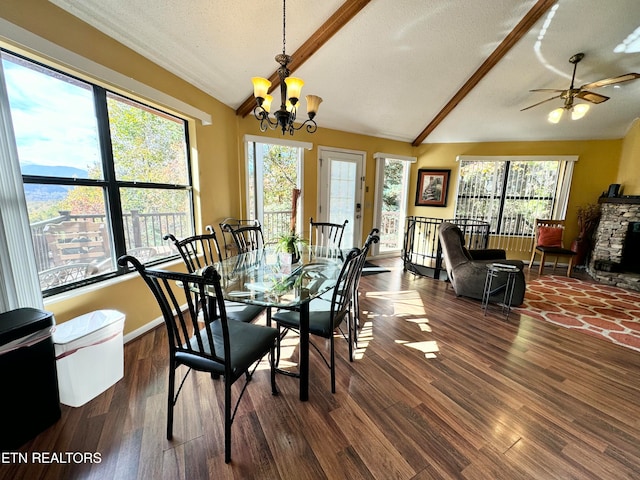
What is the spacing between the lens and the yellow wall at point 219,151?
1.74 meters

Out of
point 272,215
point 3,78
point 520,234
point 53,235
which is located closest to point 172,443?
point 53,235

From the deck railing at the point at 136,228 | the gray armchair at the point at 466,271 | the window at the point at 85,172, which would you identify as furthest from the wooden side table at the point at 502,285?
the window at the point at 85,172

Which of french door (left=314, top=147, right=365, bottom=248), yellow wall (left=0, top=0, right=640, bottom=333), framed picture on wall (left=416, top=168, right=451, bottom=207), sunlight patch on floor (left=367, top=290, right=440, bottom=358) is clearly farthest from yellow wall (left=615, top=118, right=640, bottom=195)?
french door (left=314, top=147, right=365, bottom=248)

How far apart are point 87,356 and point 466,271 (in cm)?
365

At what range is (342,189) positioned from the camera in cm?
489

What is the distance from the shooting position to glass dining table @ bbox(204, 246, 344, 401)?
154 centimetres

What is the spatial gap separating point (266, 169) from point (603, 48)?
446cm

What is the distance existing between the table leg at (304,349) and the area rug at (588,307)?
278 centimetres

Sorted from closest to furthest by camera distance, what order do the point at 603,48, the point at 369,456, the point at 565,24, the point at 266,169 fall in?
1. the point at 369,456
2. the point at 565,24
3. the point at 603,48
4. the point at 266,169

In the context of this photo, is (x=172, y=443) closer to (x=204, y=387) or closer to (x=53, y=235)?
(x=204, y=387)

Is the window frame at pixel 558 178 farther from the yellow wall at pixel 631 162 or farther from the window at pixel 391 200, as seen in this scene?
the window at pixel 391 200

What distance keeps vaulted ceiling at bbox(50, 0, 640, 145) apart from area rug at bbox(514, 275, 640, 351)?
2807mm

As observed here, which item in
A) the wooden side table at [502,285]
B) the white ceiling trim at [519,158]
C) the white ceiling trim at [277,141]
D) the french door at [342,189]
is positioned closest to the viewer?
the wooden side table at [502,285]

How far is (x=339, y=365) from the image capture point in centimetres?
198
